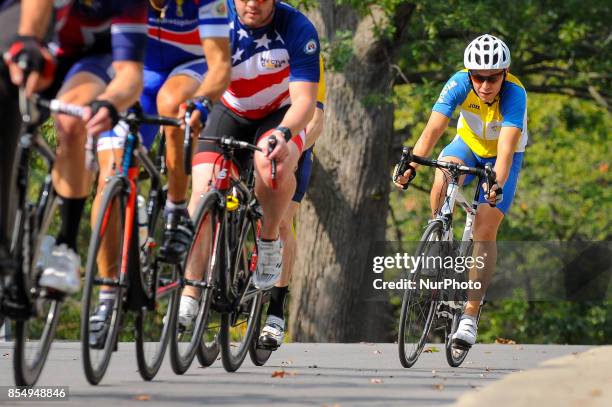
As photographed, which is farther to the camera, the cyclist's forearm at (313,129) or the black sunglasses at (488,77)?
the cyclist's forearm at (313,129)

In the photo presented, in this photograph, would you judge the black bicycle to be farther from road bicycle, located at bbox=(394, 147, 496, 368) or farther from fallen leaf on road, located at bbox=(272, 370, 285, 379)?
road bicycle, located at bbox=(394, 147, 496, 368)

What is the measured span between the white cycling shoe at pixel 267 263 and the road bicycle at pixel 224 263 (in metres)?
0.04

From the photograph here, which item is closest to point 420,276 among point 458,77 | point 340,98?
point 458,77

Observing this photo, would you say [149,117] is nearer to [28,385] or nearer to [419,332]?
[28,385]

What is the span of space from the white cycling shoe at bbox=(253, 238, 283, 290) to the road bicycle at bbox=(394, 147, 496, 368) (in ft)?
3.15

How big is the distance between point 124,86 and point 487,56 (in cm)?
393

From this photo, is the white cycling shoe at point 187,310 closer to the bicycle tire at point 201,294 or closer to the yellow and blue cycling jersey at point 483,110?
the bicycle tire at point 201,294

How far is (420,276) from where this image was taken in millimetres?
10156

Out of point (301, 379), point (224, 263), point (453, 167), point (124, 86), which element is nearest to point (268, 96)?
point (224, 263)

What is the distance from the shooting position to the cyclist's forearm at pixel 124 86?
22.9 feet

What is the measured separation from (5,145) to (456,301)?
4.70 meters

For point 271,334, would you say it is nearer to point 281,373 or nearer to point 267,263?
point 267,263

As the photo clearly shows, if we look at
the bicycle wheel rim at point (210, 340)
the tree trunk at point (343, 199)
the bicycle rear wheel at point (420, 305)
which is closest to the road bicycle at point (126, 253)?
the bicycle wheel rim at point (210, 340)

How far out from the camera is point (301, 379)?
29.0 ft
